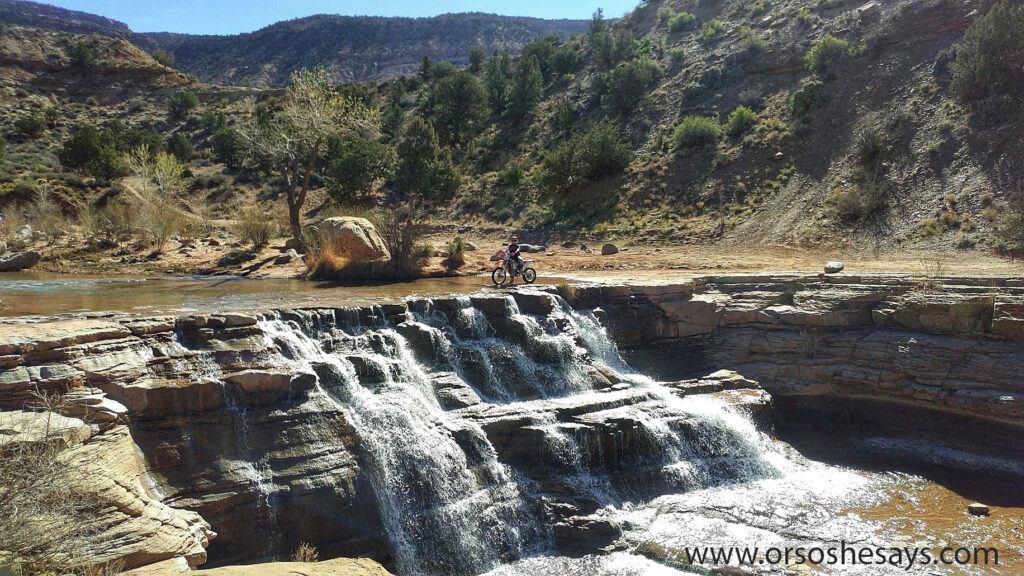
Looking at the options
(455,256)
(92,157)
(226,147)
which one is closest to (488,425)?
(455,256)

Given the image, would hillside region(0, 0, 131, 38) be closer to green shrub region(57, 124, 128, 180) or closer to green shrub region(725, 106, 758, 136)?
green shrub region(57, 124, 128, 180)

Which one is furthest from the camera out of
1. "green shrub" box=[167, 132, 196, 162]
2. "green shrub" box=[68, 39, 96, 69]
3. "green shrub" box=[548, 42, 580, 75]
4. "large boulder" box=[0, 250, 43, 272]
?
"green shrub" box=[68, 39, 96, 69]

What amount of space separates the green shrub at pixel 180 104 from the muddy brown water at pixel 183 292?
34.9 m

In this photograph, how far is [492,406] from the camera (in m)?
9.96

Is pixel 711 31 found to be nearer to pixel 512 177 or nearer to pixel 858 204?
pixel 512 177

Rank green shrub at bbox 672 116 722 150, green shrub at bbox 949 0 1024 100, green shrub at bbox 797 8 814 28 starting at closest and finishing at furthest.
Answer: green shrub at bbox 949 0 1024 100, green shrub at bbox 672 116 722 150, green shrub at bbox 797 8 814 28

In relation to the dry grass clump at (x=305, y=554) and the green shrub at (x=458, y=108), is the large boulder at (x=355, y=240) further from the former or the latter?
the green shrub at (x=458, y=108)

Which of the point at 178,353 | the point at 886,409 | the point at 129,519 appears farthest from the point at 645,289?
the point at 129,519

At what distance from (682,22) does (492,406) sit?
38615mm

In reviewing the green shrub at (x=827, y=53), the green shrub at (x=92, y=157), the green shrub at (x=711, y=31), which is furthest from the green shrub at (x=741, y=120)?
the green shrub at (x=92, y=157)

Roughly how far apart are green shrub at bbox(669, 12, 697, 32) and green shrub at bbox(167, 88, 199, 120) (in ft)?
119

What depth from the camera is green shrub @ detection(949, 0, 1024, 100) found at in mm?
20547

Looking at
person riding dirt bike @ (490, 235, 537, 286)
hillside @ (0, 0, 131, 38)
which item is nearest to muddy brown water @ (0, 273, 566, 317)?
person riding dirt bike @ (490, 235, 537, 286)

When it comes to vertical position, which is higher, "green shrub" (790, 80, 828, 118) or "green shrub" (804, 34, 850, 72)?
"green shrub" (804, 34, 850, 72)
